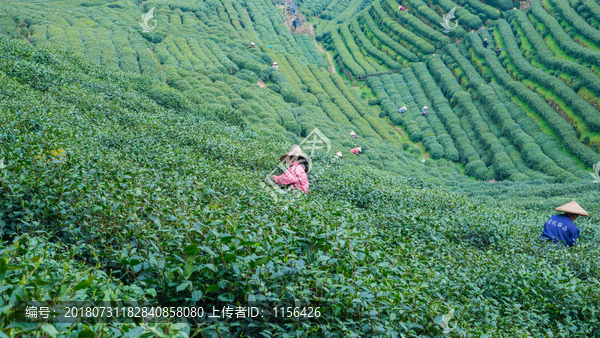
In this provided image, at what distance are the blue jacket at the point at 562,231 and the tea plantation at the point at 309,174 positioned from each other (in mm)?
343

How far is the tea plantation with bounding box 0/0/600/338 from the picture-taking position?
95.3 inches

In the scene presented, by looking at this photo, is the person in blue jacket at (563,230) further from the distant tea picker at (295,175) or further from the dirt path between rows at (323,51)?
the dirt path between rows at (323,51)

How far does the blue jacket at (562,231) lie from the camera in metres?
6.03

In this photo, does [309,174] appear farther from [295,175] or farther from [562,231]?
[562,231]

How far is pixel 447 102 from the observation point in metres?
26.0

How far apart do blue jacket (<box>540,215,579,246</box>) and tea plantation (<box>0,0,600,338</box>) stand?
34cm

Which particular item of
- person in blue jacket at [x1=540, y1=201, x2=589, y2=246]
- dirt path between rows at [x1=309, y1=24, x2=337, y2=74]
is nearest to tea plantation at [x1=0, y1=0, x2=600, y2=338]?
person in blue jacket at [x1=540, y1=201, x2=589, y2=246]

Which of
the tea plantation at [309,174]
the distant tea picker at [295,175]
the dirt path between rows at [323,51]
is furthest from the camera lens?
the dirt path between rows at [323,51]

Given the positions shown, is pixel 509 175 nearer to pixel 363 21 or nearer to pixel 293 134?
pixel 293 134

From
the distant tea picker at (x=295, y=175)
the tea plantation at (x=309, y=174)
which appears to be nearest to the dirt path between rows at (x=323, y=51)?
the tea plantation at (x=309, y=174)

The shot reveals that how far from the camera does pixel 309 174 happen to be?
7.39 m

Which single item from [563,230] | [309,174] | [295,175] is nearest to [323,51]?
[309,174]

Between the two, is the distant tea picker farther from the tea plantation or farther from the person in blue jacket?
the person in blue jacket

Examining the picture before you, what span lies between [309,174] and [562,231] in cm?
432
